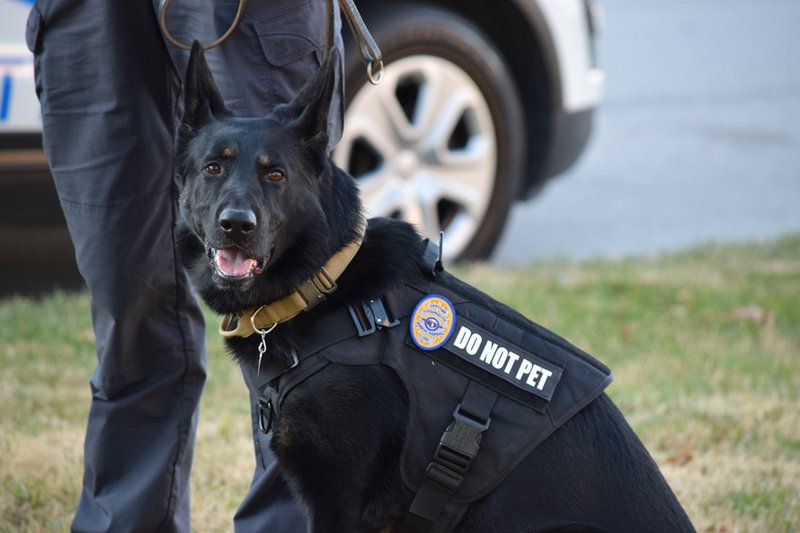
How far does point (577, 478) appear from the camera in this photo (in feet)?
8.00

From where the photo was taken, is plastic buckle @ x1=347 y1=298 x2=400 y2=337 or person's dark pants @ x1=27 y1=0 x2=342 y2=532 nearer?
plastic buckle @ x1=347 y1=298 x2=400 y2=337

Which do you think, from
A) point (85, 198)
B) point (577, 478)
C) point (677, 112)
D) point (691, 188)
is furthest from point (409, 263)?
point (677, 112)

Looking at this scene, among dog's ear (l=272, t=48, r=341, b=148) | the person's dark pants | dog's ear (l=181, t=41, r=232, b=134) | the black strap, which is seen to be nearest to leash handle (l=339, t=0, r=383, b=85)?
the person's dark pants

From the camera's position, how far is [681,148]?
868cm

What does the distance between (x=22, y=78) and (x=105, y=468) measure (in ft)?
6.74

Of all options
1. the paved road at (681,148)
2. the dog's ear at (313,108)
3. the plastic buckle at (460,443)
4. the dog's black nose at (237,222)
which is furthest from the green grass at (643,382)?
the dog's ear at (313,108)

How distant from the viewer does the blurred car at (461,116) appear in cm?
500

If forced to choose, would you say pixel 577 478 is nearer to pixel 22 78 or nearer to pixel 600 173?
pixel 22 78

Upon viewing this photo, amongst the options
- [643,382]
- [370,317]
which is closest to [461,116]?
[643,382]

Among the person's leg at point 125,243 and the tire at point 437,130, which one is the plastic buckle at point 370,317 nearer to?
the person's leg at point 125,243

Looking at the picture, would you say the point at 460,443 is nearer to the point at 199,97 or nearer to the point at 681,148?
the point at 199,97

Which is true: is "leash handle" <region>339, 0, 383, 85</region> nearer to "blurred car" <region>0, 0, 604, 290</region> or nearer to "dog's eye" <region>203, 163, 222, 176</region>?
"dog's eye" <region>203, 163, 222, 176</region>

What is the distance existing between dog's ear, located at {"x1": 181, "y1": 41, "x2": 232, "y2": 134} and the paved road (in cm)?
362

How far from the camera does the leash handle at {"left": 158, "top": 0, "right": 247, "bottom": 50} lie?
254 cm
